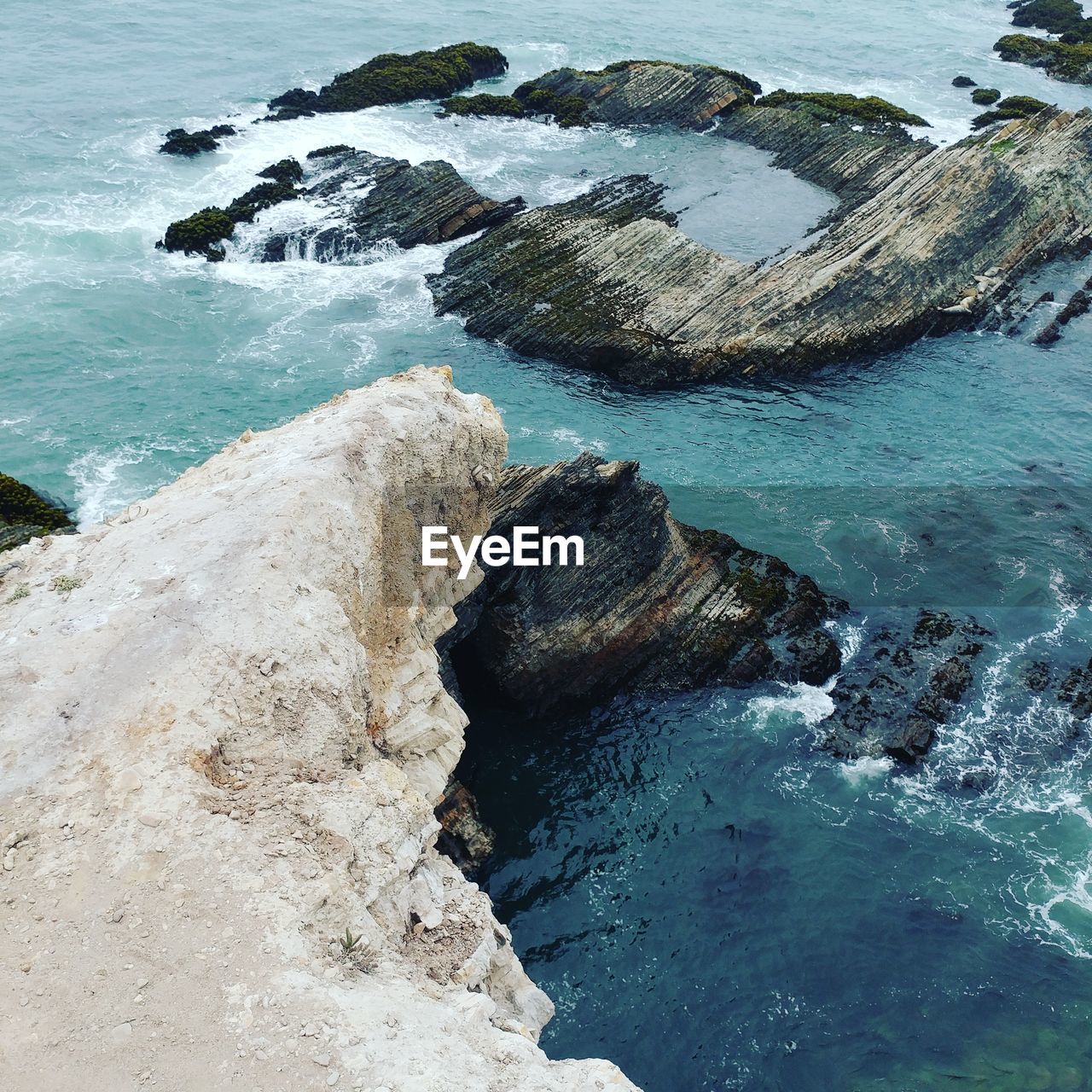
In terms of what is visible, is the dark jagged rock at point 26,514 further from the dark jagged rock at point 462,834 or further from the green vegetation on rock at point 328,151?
the green vegetation on rock at point 328,151

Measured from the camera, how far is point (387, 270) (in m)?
52.4

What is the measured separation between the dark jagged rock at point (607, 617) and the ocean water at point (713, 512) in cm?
105

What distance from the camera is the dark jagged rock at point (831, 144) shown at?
58031 mm

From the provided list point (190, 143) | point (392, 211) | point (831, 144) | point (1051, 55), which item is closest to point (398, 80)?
point (190, 143)

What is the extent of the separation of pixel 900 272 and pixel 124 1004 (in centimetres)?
4610

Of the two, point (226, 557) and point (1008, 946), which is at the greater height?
point (226, 557)

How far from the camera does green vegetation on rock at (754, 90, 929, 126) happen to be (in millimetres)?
65125

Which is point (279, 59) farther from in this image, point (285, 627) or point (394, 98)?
point (285, 627)

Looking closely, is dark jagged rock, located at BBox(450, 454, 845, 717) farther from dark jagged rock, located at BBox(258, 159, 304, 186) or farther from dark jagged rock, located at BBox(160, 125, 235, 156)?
dark jagged rock, located at BBox(160, 125, 235, 156)

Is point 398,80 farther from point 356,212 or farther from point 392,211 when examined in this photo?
point 392,211

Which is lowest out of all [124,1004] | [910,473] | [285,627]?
[910,473]

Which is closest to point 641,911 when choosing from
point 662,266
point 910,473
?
point 910,473

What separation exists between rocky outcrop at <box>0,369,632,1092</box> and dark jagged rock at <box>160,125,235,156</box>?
4644 cm

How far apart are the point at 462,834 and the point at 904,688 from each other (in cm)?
1400
